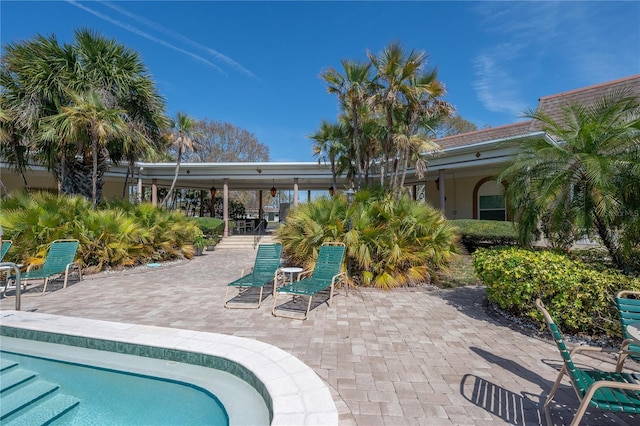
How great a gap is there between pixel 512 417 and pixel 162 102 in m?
14.4

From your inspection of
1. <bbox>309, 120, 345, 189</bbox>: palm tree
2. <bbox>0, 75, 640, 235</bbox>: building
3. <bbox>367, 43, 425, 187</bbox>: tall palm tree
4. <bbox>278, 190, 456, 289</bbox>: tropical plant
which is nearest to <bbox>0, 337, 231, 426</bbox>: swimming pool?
<bbox>278, 190, 456, 289</bbox>: tropical plant

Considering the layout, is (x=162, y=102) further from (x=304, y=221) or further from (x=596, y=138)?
(x=596, y=138)

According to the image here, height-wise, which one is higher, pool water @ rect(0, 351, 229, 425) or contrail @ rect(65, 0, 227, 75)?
contrail @ rect(65, 0, 227, 75)

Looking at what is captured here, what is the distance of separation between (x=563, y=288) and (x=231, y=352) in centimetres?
438

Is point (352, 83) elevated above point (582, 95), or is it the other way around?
point (582, 95)

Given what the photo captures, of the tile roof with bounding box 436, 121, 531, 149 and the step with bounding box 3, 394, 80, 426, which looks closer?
the step with bounding box 3, 394, 80, 426

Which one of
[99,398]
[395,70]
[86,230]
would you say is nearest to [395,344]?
[99,398]

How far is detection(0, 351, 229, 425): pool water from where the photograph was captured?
9.73 ft

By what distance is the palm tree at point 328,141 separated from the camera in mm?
13562

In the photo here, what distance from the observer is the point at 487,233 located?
12.3 meters

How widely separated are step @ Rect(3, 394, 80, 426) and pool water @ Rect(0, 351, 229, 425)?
2.3 inches

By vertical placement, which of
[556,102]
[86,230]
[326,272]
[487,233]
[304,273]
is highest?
[556,102]

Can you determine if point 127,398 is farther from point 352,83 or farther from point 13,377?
point 352,83

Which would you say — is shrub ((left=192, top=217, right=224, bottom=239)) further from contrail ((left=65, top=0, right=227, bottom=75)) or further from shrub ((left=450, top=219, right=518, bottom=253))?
shrub ((left=450, top=219, right=518, bottom=253))
